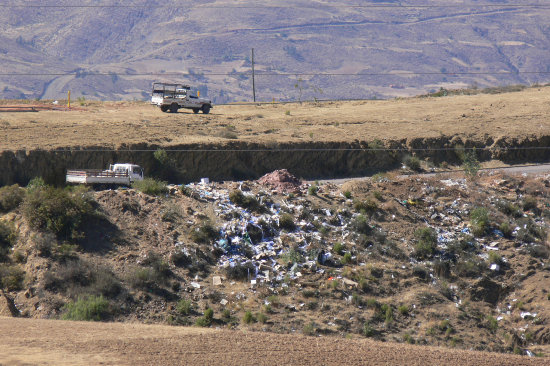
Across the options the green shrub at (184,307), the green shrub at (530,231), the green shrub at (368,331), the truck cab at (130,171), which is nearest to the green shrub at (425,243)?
the green shrub at (530,231)

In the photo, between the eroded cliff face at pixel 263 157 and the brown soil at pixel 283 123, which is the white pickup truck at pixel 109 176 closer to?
the eroded cliff face at pixel 263 157

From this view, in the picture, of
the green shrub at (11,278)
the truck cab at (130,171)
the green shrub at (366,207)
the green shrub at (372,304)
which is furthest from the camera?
the truck cab at (130,171)

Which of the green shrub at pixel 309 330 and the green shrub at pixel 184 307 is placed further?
the green shrub at pixel 184 307

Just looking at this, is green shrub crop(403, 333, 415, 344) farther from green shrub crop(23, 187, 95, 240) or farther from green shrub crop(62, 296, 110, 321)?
green shrub crop(23, 187, 95, 240)

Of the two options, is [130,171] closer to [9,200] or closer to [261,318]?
[9,200]

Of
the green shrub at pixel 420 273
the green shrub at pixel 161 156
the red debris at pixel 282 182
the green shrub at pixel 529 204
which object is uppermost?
the green shrub at pixel 161 156

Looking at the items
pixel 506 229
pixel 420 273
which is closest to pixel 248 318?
pixel 420 273

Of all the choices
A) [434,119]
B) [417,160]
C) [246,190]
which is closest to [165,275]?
[246,190]
